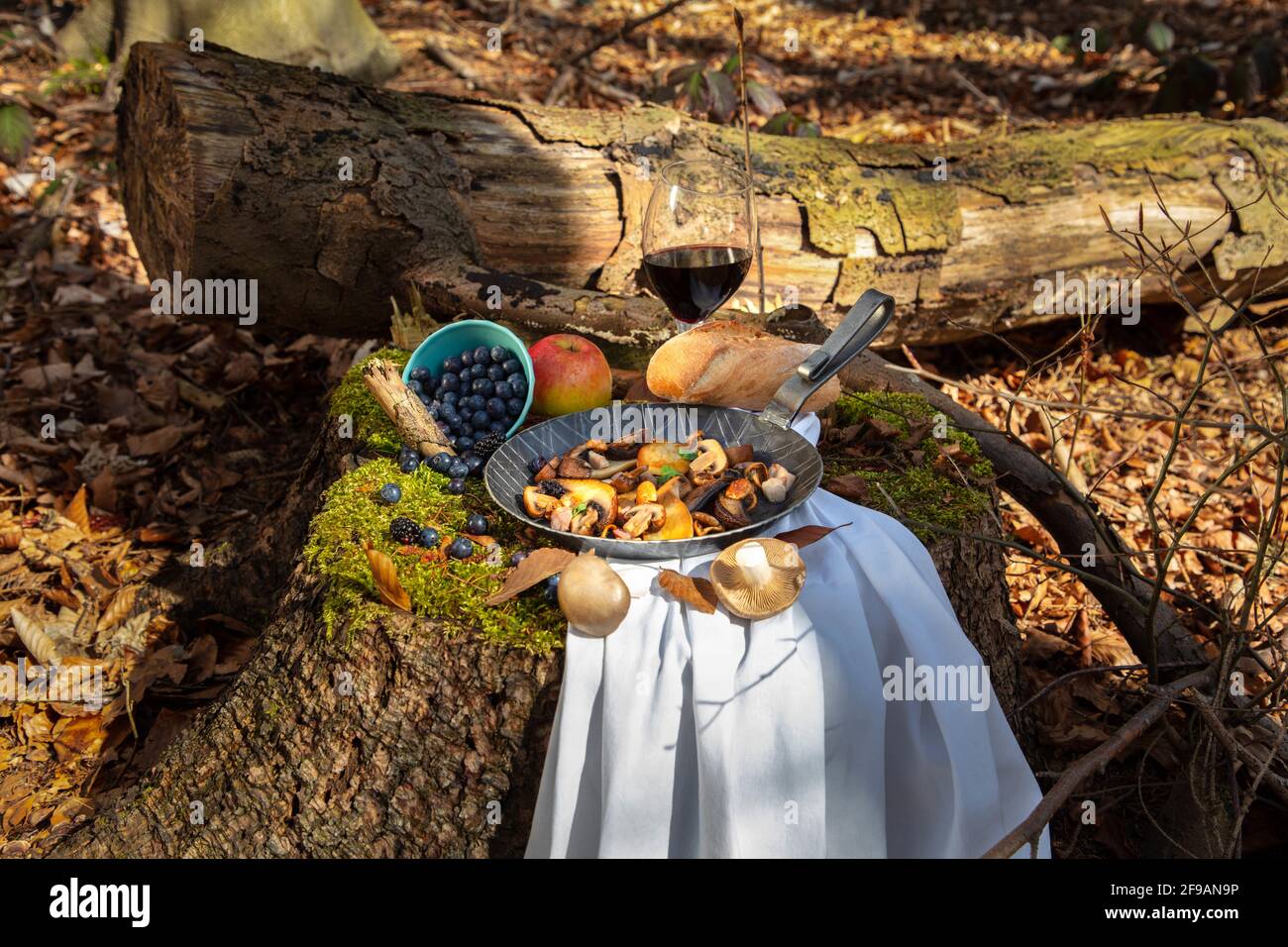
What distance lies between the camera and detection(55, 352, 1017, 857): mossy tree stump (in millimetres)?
2131

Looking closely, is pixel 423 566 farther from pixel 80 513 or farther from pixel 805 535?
pixel 80 513

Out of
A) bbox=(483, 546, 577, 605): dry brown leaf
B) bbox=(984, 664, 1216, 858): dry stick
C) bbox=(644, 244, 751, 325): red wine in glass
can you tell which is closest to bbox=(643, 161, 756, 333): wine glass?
bbox=(644, 244, 751, 325): red wine in glass

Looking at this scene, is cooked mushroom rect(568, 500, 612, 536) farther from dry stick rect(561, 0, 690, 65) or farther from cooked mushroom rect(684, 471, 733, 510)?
dry stick rect(561, 0, 690, 65)

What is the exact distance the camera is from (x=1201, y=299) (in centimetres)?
527

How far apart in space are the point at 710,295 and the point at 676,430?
0.41 meters

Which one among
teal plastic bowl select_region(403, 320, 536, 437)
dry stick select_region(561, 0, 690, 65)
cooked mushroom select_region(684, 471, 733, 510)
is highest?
dry stick select_region(561, 0, 690, 65)

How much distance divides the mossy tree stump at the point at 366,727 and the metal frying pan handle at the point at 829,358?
1.58 ft

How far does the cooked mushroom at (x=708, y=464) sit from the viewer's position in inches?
90.7

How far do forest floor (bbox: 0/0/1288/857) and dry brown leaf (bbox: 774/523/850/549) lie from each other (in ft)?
1.72

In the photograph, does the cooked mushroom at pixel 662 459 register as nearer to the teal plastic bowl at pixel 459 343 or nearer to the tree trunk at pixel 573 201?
the teal plastic bowl at pixel 459 343

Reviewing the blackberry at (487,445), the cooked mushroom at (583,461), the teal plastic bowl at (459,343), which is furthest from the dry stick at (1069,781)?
the teal plastic bowl at (459,343)

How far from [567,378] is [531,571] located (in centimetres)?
A: 85

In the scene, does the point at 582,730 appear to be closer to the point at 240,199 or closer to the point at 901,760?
the point at 901,760
